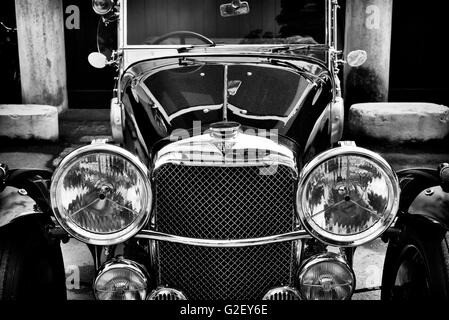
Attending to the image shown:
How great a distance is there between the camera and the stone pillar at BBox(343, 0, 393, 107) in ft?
24.8

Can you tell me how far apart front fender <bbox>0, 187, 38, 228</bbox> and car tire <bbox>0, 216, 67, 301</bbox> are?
4 centimetres

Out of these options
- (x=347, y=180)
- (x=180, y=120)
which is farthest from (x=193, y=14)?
(x=347, y=180)

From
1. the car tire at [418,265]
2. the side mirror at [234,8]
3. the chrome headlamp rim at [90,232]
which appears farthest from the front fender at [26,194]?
the car tire at [418,265]

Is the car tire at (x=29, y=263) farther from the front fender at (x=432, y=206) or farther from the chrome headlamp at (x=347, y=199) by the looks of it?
the front fender at (x=432, y=206)

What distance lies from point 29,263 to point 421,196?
1573 millimetres

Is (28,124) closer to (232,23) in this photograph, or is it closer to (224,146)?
(232,23)

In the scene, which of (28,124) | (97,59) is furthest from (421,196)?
(28,124)

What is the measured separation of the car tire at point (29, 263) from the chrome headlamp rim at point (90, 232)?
0.29m

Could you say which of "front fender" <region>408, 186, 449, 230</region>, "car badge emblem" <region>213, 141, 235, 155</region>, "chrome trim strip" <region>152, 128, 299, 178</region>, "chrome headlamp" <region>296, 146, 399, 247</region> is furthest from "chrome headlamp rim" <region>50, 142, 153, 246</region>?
"front fender" <region>408, 186, 449, 230</region>

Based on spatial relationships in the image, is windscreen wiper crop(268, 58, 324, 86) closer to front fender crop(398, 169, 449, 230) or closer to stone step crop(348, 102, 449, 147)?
front fender crop(398, 169, 449, 230)

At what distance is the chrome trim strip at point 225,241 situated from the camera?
2.28 metres

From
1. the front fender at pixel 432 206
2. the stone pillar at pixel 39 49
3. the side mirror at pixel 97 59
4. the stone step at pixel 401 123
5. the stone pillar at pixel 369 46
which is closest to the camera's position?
the front fender at pixel 432 206

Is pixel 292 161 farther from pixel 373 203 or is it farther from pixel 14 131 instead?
pixel 14 131

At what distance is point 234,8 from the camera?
10.4ft
